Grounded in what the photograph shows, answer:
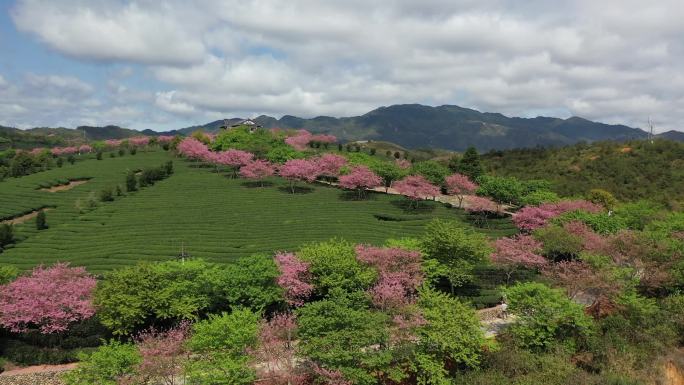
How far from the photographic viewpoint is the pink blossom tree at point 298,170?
72750 millimetres

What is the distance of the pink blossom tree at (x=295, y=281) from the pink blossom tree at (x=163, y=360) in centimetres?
773

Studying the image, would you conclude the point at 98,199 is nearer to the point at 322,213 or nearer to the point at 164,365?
the point at 322,213

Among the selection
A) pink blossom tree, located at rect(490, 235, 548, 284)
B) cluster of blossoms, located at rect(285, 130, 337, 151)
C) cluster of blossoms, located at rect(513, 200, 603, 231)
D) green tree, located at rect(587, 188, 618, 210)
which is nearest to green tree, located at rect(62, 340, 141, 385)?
pink blossom tree, located at rect(490, 235, 548, 284)

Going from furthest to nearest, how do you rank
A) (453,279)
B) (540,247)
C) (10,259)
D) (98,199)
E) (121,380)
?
1. (98,199)
2. (10,259)
3. (540,247)
4. (453,279)
5. (121,380)

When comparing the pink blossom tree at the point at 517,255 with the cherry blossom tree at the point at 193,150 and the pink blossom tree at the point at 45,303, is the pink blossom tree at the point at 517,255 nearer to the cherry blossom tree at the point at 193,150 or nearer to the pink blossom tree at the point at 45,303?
the pink blossom tree at the point at 45,303

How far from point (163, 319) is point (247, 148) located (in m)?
60.3

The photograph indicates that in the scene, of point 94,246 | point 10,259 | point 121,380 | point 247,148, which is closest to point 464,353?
point 121,380

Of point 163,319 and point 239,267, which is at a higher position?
point 239,267

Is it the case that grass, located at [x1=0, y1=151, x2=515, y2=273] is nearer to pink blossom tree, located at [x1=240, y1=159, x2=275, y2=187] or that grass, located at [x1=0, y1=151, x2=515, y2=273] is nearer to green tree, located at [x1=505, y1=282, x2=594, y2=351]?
pink blossom tree, located at [x1=240, y1=159, x2=275, y2=187]

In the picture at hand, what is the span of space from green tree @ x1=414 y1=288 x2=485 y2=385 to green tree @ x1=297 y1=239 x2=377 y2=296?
6.90 meters

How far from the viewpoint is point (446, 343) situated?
79.3 ft

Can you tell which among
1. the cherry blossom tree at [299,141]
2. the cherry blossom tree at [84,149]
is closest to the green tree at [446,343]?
the cherry blossom tree at [299,141]

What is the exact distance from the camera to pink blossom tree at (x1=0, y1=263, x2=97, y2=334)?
2884cm

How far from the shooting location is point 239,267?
102 feet
